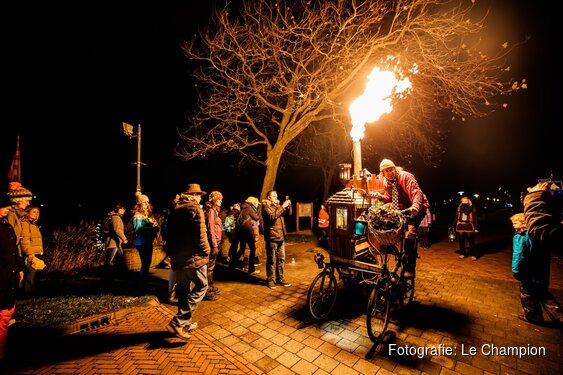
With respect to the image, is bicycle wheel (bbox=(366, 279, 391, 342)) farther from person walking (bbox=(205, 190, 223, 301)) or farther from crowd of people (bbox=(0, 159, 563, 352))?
person walking (bbox=(205, 190, 223, 301))

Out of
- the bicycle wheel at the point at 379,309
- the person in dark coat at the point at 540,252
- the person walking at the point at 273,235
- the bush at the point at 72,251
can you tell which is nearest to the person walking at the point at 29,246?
the bush at the point at 72,251

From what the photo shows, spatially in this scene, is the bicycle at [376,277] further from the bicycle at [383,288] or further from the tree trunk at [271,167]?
the tree trunk at [271,167]

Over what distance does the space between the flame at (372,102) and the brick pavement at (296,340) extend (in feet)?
13.3

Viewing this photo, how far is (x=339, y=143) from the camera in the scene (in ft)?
75.6

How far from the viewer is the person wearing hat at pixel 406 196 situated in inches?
176

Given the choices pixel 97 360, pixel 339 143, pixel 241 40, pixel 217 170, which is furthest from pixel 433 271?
pixel 217 170

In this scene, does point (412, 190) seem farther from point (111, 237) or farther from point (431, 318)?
point (111, 237)

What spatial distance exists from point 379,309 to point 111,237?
6371mm

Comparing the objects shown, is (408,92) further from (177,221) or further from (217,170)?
(217,170)

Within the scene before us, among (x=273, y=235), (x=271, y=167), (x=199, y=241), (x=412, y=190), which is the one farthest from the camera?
(x=271, y=167)

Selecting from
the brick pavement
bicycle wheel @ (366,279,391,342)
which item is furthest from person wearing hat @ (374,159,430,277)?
the brick pavement

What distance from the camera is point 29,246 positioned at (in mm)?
5223

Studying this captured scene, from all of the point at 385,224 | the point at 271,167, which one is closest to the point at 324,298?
the point at 385,224

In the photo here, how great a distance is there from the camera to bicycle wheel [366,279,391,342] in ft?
13.1
